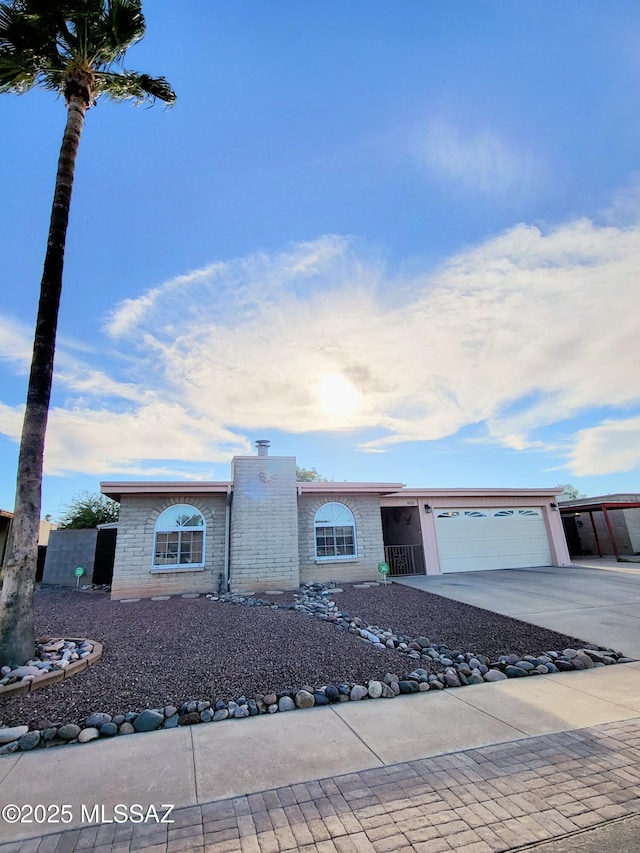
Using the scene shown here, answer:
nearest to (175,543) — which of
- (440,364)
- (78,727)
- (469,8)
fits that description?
(78,727)

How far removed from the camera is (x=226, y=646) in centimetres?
581

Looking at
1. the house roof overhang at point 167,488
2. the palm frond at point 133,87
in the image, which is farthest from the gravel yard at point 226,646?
the palm frond at point 133,87

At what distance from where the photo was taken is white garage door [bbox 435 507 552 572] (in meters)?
14.4

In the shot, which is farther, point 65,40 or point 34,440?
point 65,40

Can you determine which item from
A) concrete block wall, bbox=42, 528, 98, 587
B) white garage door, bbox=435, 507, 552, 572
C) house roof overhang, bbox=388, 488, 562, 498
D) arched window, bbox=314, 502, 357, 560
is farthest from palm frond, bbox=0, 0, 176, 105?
white garage door, bbox=435, 507, 552, 572

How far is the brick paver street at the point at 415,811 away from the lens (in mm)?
2174

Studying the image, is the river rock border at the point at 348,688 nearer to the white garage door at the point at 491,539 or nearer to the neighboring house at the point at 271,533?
the neighboring house at the point at 271,533

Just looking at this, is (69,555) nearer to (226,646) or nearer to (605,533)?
(226,646)

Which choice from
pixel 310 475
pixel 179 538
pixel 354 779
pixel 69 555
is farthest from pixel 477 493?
pixel 310 475

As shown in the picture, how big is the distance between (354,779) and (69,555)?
14.5m

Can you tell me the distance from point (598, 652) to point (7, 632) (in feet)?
24.8

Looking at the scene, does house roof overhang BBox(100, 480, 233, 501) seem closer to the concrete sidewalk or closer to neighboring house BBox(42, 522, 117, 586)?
neighboring house BBox(42, 522, 117, 586)

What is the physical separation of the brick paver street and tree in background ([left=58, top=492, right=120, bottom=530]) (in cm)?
1778

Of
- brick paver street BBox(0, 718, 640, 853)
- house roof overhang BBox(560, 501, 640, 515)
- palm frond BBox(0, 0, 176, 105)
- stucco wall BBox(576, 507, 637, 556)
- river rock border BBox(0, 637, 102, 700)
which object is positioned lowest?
brick paver street BBox(0, 718, 640, 853)
